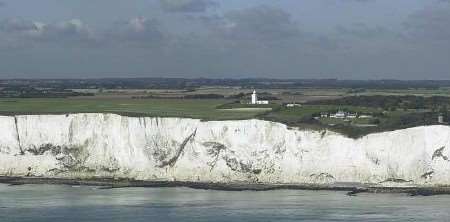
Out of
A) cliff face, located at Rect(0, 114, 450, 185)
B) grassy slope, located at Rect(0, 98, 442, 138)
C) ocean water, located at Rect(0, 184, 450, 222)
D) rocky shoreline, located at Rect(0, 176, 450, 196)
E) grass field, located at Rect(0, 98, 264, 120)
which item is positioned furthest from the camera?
grass field, located at Rect(0, 98, 264, 120)

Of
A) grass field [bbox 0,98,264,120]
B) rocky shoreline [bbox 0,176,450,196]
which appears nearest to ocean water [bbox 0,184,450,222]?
rocky shoreline [bbox 0,176,450,196]

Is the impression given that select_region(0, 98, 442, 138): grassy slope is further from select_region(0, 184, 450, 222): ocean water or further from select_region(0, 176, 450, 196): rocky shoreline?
select_region(0, 184, 450, 222): ocean water

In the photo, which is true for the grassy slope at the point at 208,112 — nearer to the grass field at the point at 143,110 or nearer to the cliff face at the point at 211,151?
the grass field at the point at 143,110

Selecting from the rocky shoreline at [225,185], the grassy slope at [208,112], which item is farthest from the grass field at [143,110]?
the rocky shoreline at [225,185]

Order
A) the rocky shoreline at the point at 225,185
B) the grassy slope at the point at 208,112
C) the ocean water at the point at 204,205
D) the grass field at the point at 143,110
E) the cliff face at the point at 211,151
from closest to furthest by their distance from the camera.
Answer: the ocean water at the point at 204,205 < the rocky shoreline at the point at 225,185 < the cliff face at the point at 211,151 < the grassy slope at the point at 208,112 < the grass field at the point at 143,110

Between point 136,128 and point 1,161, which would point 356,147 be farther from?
point 1,161
